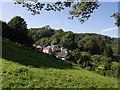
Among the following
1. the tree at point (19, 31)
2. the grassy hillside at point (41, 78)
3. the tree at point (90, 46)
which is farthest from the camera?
the tree at point (90, 46)

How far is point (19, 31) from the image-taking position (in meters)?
37.6

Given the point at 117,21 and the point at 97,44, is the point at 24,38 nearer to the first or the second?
the point at 117,21

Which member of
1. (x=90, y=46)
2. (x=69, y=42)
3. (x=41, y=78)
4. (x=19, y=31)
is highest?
(x=19, y=31)

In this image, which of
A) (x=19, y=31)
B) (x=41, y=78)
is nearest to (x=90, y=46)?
(x=19, y=31)

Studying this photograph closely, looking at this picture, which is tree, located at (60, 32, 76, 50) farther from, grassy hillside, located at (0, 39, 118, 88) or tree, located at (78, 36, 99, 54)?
grassy hillside, located at (0, 39, 118, 88)

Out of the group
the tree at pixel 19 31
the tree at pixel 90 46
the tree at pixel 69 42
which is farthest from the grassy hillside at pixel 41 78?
the tree at pixel 90 46

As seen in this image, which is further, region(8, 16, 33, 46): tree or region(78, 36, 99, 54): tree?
region(78, 36, 99, 54): tree

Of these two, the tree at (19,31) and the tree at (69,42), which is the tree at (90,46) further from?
the tree at (19,31)

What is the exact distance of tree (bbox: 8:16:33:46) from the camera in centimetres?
3625

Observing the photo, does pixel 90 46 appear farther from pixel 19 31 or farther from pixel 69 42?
pixel 19 31

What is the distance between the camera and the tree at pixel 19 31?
3625cm

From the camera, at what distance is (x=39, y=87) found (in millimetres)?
8125

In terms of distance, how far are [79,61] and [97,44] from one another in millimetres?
54708

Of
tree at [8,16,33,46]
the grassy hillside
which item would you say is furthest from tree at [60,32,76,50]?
the grassy hillside
